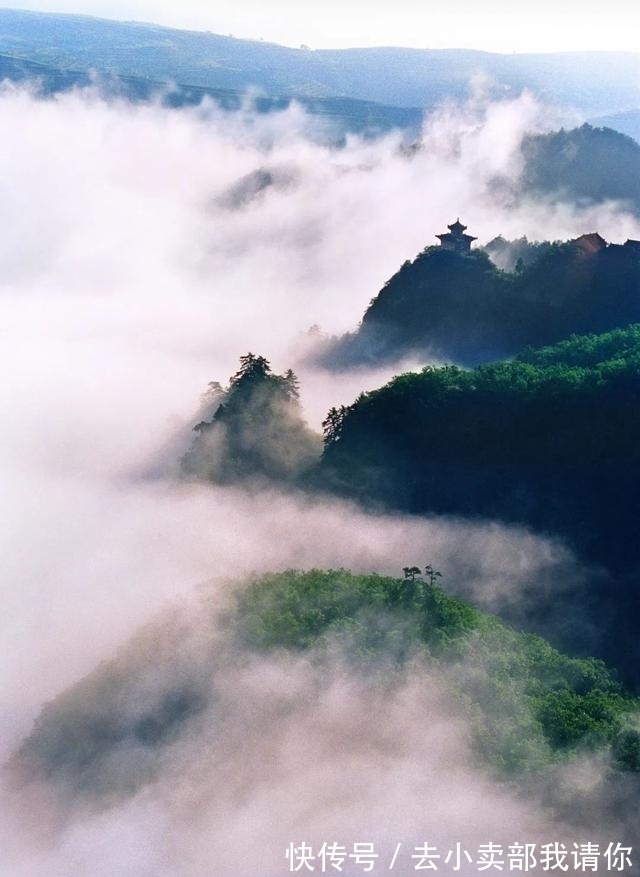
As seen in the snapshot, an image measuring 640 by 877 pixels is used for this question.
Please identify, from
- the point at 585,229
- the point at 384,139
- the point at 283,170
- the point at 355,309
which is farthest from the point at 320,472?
the point at 384,139

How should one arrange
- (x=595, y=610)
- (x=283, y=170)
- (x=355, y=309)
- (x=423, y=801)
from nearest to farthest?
1. (x=423, y=801)
2. (x=595, y=610)
3. (x=355, y=309)
4. (x=283, y=170)

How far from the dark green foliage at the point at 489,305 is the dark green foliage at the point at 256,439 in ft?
47.9

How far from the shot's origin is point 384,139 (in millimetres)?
196375

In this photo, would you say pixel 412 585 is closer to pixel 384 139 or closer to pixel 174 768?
pixel 174 768

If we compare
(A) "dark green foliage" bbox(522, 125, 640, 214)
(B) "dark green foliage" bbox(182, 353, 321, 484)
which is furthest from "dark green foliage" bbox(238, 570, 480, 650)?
(A) "dark green foliage" bbox(522, 125, 640, 214)

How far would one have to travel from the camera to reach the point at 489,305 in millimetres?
55719

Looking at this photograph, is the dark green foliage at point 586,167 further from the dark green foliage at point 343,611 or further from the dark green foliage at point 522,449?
the dark green foliage at point 343,611

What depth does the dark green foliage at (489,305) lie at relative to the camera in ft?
169

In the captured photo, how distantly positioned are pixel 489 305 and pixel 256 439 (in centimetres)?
Answer: 2099

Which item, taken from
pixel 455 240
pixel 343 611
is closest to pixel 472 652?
pixel 343 611

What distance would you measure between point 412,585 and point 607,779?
8.00 m

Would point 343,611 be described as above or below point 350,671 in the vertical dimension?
above

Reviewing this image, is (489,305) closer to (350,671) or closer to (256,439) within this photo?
(256,439)

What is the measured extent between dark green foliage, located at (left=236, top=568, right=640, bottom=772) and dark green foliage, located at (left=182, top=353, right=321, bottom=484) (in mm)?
16544
